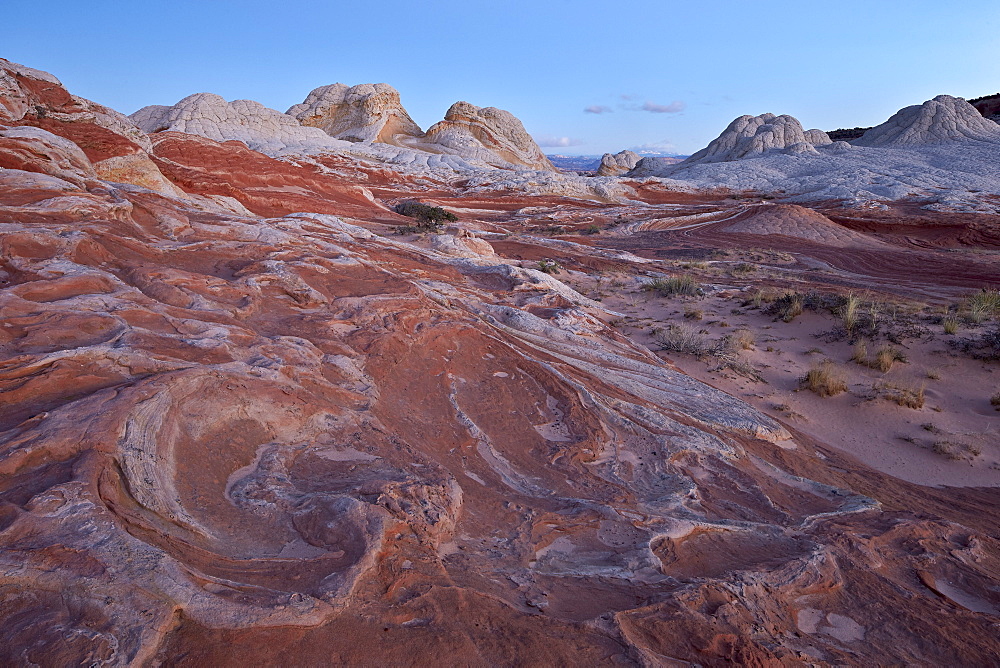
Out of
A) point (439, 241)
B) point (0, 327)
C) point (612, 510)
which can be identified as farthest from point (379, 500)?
point (439, 241)

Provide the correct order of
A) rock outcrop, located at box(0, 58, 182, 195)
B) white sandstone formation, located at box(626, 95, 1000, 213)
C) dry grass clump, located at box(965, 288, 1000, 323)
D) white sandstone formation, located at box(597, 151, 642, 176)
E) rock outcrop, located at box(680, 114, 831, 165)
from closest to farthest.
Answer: dry grass clump, located at box(965, 288, 1000, 323) → rock outcrop, located at box(0, 58, 182, 195) → white sandstone formation, located at box(626, 95, 1000, 213) → rock outcrop, located at box(680, 114, 831, 165) → white sandstone formation, located at box(597, 151, 642, 176)

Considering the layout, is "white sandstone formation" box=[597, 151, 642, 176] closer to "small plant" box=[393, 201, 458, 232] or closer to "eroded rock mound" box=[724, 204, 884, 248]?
"eroded rock mound" box=[724, 204, 884, 248]

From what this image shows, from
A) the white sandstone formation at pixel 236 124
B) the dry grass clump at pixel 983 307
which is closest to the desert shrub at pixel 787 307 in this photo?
the dry grass clump at pixel 983 307

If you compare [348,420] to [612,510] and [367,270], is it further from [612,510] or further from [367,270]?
[367,270]

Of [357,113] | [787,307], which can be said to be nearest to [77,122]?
[787,307]

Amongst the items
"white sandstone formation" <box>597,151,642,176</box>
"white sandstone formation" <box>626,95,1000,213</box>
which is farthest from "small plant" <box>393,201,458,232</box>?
"white sandstone formation" <box>597,151,642,176</box>

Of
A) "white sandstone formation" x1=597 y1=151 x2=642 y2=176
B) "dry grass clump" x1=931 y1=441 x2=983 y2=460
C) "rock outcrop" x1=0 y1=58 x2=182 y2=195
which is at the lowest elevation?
"dry grass clump" x1=931 y1=441 x2=983 y2=460

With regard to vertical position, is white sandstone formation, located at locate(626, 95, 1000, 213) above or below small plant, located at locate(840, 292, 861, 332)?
above
